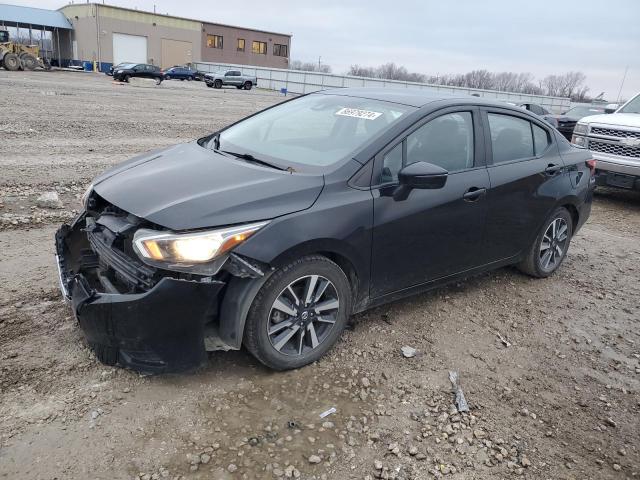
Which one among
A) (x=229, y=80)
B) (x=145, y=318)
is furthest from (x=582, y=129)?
(x=229, y=80)

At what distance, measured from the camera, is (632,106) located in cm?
979

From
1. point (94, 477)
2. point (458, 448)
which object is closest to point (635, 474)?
point (458, 448)

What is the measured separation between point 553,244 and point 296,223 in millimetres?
3191

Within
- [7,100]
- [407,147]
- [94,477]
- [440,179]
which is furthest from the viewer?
[7,100]

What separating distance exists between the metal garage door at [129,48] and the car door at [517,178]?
197 ft

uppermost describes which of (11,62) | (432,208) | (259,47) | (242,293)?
(259,47)

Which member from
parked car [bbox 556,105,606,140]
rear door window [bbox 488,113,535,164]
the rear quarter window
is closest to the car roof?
rear door window [bbox 488,113,535,164]

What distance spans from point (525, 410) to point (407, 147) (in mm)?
1840

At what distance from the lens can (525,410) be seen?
10.3 feet

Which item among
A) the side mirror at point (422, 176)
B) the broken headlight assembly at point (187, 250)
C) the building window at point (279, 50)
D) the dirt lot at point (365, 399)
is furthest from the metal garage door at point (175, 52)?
the broken headlight assembly at point (187, 250)

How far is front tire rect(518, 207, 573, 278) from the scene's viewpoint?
491 cm

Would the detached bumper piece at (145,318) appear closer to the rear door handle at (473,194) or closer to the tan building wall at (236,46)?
the rear door handle at (473,194)

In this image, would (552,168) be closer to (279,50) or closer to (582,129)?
(582,129)

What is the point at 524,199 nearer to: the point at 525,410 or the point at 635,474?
the point at 525,410
